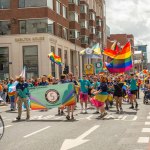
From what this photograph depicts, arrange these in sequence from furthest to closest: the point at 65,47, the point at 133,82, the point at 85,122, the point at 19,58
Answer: the point at 65,47
the point at 19,58
the point at 133,82
the point at 85,122

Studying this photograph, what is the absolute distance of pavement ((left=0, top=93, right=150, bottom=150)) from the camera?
10.4 meters

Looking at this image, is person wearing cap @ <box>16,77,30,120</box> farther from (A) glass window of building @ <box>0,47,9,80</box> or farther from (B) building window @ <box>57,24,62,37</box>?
(B) building window @ <box>57,24,62,37</box>

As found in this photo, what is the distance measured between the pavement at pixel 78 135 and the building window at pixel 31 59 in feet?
99.5

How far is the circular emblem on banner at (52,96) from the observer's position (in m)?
18.1

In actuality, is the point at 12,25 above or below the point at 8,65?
above

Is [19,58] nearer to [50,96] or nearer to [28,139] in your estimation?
[50,96]

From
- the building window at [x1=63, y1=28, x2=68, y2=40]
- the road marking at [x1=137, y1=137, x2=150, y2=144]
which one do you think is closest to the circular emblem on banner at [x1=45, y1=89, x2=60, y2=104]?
the road marking at [x1=137, y1=137, x2=150, y2=144]

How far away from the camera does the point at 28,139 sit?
1174 cm

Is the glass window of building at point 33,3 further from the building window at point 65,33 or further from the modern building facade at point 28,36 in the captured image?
the building window at point 65,33

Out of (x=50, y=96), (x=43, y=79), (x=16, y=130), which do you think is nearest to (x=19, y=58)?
(x=43, y=79)

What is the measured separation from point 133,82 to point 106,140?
1182 centimetres

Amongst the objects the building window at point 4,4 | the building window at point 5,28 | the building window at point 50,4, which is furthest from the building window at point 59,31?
the building window at point 4,4

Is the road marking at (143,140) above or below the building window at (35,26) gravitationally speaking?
below

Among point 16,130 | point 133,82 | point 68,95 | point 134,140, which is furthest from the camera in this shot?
point 133,82
